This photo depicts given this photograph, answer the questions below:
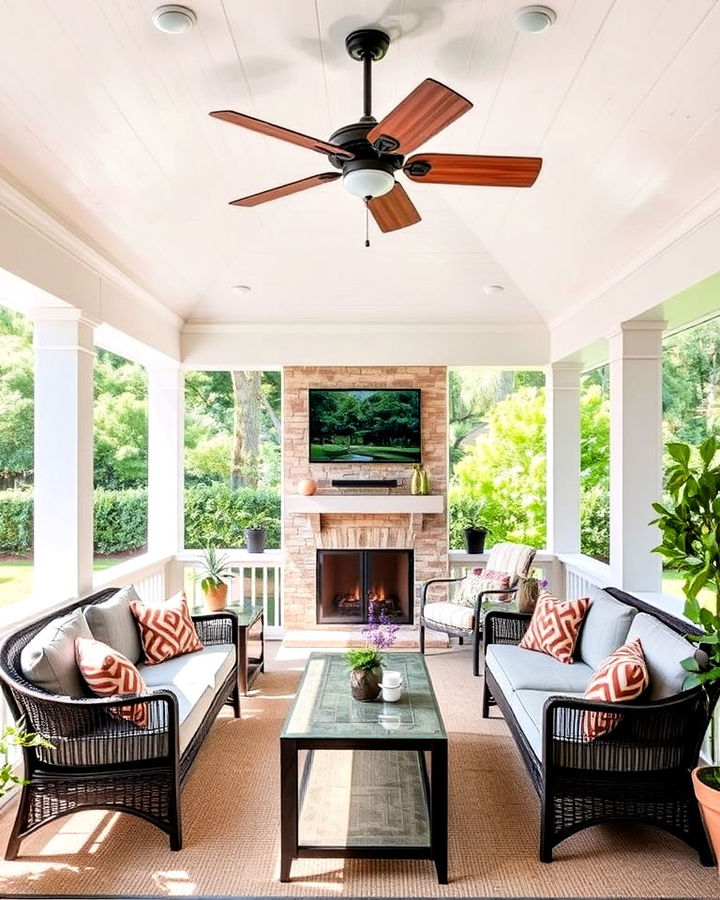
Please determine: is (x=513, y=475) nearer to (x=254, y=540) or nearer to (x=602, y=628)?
(x=254, y=540)

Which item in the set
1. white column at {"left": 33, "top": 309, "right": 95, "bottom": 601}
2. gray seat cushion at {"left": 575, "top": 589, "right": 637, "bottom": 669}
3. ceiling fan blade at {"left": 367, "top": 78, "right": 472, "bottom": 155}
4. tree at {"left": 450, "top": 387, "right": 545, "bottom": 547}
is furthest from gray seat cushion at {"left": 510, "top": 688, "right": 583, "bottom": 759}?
tree at {"left": 450, "top": 387, "right": 545, "bottom": 547}

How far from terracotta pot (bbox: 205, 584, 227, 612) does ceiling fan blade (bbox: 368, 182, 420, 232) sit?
2.89 m

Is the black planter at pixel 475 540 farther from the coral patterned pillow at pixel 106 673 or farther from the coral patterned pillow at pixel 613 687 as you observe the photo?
the coral patterned pillow at pixel 106 673

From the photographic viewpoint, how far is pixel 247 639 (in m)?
5.06

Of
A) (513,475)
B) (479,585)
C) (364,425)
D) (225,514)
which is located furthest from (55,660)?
(513,475)

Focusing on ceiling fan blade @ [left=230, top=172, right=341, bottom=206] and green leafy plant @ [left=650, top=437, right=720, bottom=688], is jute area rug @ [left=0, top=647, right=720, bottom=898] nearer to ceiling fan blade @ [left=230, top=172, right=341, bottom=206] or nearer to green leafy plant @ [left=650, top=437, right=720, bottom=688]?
green leafy plant @ [left=650, top=437, right=720, bottom=688]

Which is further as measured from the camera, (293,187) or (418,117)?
(293,187)

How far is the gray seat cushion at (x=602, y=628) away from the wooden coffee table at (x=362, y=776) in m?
0.94

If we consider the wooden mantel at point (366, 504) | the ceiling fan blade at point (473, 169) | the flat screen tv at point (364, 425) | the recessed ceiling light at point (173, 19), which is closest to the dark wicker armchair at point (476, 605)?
the wooden mantel at point (366, 504)

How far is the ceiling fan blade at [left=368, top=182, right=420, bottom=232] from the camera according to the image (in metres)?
3.09

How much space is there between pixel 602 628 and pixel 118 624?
8.67ft

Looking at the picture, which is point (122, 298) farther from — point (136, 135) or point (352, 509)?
point (352, 509)

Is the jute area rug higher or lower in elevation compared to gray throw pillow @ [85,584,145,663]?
lower

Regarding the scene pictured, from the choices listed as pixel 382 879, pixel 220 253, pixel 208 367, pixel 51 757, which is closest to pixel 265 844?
pixel 382 879
